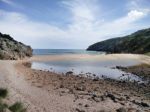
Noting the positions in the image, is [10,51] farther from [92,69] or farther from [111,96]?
[111,96]

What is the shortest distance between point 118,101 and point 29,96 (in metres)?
8.93

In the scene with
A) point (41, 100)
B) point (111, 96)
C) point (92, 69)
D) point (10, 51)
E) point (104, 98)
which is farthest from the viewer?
point (10, 51)

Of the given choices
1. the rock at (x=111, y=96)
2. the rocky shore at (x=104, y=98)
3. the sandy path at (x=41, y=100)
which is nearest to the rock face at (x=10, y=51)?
the rocky shore at (x=104, y=98)

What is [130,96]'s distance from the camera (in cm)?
2991

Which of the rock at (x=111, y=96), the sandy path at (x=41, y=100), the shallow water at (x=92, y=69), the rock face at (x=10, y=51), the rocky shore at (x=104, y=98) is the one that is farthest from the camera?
the rock face at (x=10, y=51)

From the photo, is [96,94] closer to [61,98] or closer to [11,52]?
[61,98]

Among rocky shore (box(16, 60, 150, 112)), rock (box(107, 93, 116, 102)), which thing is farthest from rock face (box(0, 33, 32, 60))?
rock (box(107, 93, 116, 102))

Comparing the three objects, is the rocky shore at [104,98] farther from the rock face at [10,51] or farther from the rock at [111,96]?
the rock face at [10,51]

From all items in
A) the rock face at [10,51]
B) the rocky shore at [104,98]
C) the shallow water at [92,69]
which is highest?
the rock face at [10,51]

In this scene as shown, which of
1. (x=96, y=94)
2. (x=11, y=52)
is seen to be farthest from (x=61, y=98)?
(x=11, y=52)

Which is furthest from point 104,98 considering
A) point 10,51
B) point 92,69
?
point 10,51

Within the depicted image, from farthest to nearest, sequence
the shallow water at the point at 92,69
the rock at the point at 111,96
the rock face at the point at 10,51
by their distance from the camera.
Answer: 1. the rock face at the point at 10,51
2. the shallow water at the point at 92,69
3. the rock at the point at 111,96

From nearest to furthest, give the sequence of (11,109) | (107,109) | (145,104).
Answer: (11,109) → (107,109) → (145,104)

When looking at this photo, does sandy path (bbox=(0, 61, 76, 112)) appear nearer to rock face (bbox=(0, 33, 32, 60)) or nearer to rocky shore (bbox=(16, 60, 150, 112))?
Result: rocky shore (bbox=(16, 60, 150, 112))
